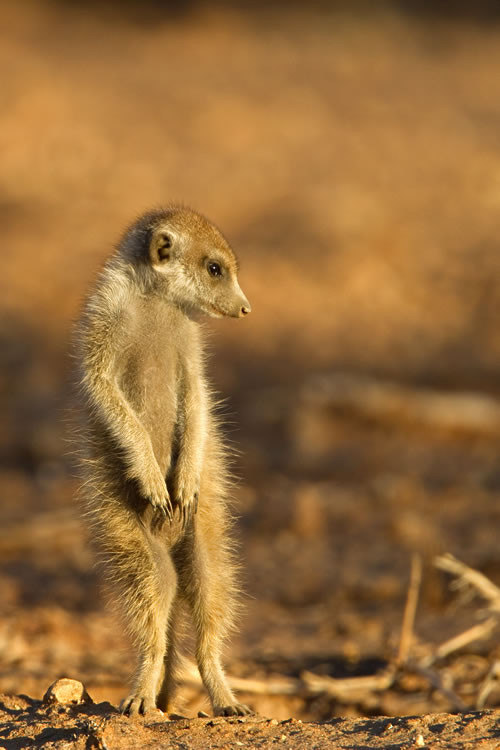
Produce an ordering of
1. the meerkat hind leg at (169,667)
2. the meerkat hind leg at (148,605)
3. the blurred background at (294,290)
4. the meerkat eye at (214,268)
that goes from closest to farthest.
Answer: the meerkat hind leg at (148,605), the meerkat hind leg at (169,667), the meerkat eye at (214,268), the blurred background at (294,290)

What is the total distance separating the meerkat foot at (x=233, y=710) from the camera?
148 inches

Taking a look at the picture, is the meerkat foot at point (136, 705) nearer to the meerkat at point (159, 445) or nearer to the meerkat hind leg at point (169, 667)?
the meerkat at point (159, 445)

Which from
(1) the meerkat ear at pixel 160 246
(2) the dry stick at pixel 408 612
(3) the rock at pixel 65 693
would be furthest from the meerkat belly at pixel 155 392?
(2) the dry stick at pixel 408 612

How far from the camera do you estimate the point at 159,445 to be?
13.7ft

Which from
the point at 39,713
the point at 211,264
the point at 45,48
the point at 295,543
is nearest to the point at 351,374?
the point at 295,543

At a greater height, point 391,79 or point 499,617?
point 391,79

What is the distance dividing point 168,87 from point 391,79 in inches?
170

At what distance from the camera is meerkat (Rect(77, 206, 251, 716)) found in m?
3.92

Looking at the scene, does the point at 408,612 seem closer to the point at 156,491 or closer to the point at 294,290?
the point at 156,491

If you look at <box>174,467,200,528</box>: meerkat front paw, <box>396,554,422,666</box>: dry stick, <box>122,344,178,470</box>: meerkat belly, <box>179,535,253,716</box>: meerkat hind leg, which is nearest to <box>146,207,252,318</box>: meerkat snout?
<box>122,344,178,470</box>: meerkat belly

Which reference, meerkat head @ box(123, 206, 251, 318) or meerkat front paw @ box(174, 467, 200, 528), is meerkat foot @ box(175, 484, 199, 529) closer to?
meerkat front paw @ box(174, 467, 200, 528)

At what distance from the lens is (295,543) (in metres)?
7.52

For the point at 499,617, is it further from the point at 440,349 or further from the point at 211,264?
the point at 440,349

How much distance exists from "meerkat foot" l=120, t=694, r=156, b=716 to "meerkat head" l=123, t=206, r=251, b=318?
153 cm
